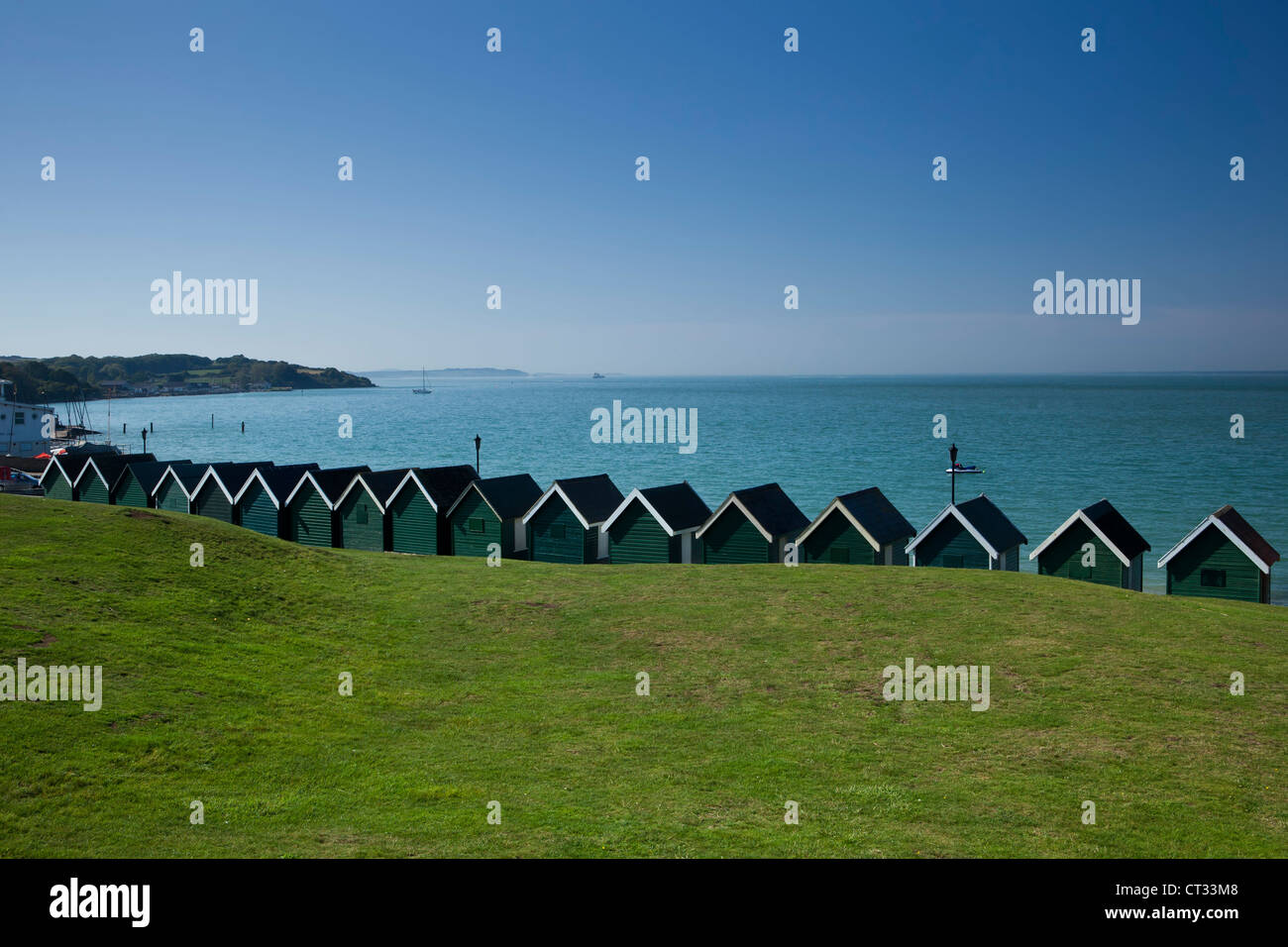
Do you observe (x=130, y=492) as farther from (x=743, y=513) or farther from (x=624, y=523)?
(x=743, y=513)

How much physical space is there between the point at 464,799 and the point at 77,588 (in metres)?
15.3

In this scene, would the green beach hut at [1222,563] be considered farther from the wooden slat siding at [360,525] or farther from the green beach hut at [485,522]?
the wooden slat siding at [360,525]

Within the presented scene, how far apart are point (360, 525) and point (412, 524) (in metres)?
3.76

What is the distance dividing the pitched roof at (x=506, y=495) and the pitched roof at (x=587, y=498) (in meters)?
1.49

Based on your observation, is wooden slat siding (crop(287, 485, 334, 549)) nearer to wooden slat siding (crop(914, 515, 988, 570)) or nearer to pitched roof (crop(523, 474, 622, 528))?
pitched roof (crop(523, 474, 622, 528))

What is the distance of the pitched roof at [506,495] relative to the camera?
52.0m

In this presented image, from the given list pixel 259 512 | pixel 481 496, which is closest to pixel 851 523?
pixel 481 496

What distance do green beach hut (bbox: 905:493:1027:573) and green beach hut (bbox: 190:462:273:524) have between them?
130 feet

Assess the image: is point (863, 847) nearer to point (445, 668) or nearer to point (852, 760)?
point (852, 760)

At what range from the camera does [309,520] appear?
2202 inches
